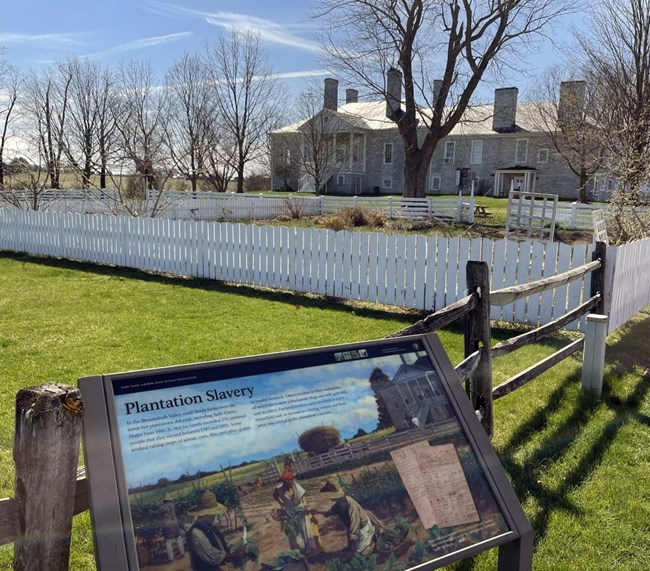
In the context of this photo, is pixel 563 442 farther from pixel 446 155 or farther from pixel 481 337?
pixel 446 155

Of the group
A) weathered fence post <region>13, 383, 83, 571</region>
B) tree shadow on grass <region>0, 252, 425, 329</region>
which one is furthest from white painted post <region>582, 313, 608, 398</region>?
weathered fence post <region>13, 383, 83, 571</region>

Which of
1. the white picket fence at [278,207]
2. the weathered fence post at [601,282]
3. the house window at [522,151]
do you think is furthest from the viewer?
the house window at [522,151]

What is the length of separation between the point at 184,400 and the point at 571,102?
100.0 ft

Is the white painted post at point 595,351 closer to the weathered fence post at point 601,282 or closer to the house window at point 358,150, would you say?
the weathered fence post at point 601,282

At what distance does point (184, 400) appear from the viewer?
6.14 ft

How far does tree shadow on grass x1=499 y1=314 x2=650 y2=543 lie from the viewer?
3.40 metres

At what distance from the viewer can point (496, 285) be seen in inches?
306

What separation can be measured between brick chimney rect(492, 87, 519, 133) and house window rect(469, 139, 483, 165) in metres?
1.44

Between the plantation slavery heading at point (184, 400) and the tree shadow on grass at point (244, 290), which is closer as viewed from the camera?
the plantation slavery heading at point (184, 400)

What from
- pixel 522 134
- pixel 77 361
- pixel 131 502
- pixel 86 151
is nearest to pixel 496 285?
pixel 77 361

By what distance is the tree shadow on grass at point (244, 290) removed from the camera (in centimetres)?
819

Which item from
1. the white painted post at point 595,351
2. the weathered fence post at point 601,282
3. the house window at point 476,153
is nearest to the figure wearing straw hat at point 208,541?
the white painted post at point 595,351

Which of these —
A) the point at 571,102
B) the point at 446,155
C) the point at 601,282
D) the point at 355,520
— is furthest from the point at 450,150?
the point at 355,520

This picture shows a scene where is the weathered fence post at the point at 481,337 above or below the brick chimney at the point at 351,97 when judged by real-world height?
below
